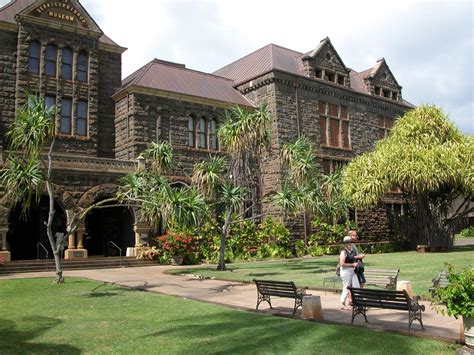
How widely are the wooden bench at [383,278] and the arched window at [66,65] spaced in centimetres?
1992

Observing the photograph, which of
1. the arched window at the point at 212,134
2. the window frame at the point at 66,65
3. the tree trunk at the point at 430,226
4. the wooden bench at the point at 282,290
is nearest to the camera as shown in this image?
the wooden bench at the point at 282,290

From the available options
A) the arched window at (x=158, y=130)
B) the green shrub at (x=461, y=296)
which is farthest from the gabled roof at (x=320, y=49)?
the green shrub at (x=461, y=296)

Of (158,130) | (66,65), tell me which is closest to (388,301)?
(158,130)

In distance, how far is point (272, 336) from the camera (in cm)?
764

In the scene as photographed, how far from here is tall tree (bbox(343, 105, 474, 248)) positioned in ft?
86.0

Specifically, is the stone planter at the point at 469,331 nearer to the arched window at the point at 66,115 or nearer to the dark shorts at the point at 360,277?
the dark shorts at the point at 360,277

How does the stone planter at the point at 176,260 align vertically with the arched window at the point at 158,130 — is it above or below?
below

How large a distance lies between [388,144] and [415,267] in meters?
12.8

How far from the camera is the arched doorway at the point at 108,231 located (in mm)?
25438

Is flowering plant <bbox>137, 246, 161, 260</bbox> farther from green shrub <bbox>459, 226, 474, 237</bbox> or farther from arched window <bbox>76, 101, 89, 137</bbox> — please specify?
green shrub <bbox>459, 226, 474, 237</bbox>

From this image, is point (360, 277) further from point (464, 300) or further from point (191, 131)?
point (191, 131)

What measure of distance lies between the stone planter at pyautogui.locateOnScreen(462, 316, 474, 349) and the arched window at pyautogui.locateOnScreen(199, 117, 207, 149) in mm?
22588

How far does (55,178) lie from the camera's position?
21875 millimetres

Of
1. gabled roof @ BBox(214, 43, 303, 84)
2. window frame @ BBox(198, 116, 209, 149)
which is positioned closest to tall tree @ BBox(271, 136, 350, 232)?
window frame @ BBox(198, 116, 209, 149)
